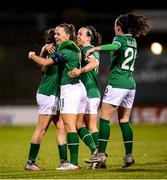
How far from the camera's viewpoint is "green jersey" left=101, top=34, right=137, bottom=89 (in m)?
11.2

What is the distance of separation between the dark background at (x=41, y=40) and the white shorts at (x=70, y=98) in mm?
14590

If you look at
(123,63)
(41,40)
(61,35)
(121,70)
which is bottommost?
(121,70)

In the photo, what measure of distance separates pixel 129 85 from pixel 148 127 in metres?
13.9

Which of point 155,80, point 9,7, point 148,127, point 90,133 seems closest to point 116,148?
point 90,133

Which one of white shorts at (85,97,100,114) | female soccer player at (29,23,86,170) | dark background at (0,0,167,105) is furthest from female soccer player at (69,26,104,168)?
dark background at (0,0,167,105)

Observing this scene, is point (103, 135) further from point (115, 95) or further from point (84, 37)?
point (84, 37)

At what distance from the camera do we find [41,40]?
77.6 feet

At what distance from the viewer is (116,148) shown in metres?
16.4

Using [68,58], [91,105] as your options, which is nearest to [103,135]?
[91,105]

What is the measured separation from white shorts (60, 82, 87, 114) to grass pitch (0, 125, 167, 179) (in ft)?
2.85

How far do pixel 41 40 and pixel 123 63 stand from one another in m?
12.6

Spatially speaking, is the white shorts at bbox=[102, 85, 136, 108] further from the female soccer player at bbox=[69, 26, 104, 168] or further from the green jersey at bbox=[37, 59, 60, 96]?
the green jersey at bbox=[37, 59, 60, 96]

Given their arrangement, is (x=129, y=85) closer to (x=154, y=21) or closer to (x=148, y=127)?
(x=148, y=127)

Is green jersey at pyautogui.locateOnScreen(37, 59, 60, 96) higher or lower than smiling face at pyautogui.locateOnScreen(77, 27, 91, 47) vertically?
lower
